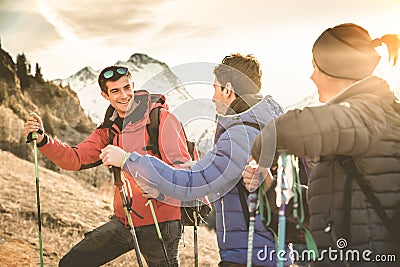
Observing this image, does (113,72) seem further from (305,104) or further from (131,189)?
(305,104)

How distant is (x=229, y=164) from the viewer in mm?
3604

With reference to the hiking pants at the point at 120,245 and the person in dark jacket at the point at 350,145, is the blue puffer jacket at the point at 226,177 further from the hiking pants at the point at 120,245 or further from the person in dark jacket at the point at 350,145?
the hiking pants at the point at 120,245

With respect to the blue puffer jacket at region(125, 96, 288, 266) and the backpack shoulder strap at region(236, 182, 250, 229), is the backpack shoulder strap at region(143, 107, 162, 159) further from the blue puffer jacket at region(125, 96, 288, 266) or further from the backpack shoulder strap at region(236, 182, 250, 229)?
the backpack shoulder strap at region(236, 182, 250, 229)

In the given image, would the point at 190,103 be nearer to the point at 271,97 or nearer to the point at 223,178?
the point at 271,97

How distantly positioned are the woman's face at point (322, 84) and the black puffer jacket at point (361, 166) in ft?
0.64

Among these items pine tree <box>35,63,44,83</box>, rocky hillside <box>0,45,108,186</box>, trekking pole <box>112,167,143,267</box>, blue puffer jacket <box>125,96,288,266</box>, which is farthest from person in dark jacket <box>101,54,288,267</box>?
pine tree <box>35,63,44,83</box>

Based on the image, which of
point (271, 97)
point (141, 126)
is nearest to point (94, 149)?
point (141, 126)

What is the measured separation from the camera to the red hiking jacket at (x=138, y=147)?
474 centimetres

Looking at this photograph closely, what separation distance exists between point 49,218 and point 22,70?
50.4 feet

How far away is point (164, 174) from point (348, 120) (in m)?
1.11

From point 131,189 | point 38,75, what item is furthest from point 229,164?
point 38,75

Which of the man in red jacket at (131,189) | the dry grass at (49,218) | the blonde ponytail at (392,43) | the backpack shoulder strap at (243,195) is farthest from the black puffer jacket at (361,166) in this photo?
the dry grass at (49,218)

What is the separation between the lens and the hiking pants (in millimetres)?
4883

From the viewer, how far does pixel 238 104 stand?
3.91m
